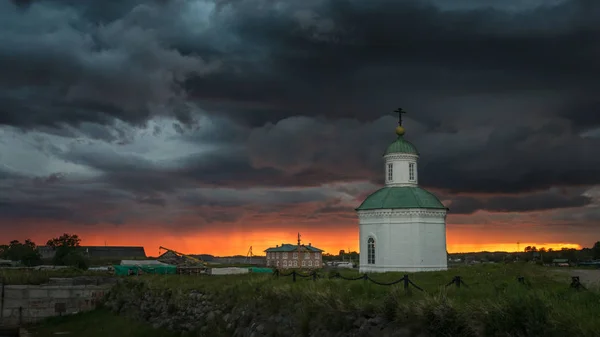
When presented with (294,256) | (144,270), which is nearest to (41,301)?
(144,270)

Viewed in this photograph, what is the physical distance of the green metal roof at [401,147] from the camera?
4359 cm

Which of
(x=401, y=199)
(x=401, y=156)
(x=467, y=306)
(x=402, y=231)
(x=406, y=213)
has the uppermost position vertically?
(x=401, y=156)

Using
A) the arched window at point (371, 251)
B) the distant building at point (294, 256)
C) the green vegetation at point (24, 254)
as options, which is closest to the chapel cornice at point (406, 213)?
the arched window at point (371, 251)

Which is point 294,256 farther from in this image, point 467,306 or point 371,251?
point 467,306

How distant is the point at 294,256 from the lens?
7612 cm

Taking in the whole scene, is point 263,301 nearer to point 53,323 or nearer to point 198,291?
point 198,291

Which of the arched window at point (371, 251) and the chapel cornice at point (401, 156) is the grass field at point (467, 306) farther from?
the chapel cornice at point (401, 156)

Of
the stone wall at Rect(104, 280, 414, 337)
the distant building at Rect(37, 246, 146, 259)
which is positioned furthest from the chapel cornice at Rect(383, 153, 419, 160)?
the distant building at Rect(37, 246, 146, 259)

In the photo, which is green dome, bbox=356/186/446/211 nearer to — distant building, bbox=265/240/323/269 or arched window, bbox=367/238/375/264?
arched window, bbox=367/238/375/264

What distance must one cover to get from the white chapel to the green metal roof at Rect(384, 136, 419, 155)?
2888 mm

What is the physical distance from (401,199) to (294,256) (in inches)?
1460

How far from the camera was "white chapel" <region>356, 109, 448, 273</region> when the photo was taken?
39719 millimetres

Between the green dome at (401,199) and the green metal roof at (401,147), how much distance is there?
2.75m

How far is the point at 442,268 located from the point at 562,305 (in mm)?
28596
